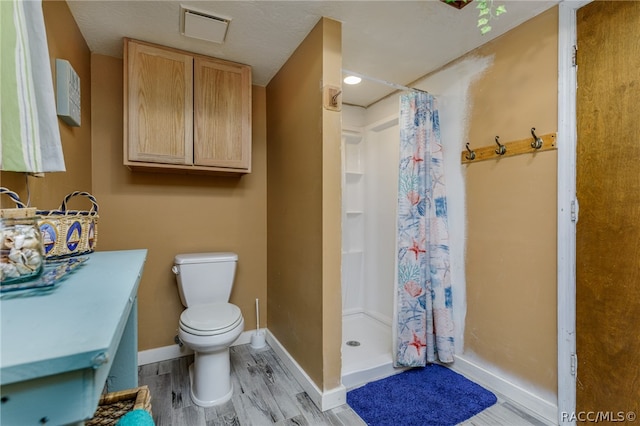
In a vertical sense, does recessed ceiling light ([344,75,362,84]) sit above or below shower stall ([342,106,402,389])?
above

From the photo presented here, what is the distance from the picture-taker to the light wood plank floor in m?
1.51

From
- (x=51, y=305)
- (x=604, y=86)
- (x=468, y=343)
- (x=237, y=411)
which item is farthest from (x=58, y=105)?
(x=468, y=343)

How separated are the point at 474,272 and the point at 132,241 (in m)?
2.39

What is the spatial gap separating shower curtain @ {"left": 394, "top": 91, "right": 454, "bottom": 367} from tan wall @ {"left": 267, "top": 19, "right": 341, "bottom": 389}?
1.86 ft

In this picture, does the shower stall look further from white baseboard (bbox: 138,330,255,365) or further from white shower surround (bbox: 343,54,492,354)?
white baseboard (bbox: 138,330,255,365)

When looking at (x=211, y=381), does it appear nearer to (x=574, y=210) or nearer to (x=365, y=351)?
(x=365, y=351)

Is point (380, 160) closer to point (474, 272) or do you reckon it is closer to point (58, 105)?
point (474, 272)

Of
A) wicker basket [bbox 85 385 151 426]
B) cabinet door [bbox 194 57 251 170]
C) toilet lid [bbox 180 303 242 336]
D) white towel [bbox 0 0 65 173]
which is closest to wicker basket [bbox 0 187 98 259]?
white towel [bbox 0 0 65 173]

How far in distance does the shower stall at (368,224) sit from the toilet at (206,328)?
1.06m

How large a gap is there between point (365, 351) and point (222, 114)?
2062 mm

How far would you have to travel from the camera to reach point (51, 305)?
1.79 ft

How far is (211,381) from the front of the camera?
168 centimetres

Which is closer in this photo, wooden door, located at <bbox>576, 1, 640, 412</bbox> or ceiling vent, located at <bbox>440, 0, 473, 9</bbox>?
wooden door, located at <bbox>576, 1, 640, 412</bbox>

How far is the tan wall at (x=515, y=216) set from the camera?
1.52m
